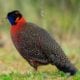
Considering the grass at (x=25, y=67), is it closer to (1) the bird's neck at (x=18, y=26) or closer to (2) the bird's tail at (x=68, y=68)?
(2) the bird's tail at (x=68, y=68)

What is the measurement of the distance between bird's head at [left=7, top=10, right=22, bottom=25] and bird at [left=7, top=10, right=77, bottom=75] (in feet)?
0.53

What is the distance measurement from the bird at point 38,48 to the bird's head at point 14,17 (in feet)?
0.53

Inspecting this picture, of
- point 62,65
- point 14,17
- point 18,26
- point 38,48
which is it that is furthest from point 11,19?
point 62,65

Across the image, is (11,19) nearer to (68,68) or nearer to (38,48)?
(38,48)

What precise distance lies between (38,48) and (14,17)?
3.22 ft

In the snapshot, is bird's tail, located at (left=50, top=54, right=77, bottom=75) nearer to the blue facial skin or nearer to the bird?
the bird

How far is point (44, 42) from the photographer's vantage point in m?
10.6

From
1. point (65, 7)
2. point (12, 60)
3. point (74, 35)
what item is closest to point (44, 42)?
point (12, 60)

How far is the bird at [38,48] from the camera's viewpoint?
34.3 ft

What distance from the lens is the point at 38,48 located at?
10.5m

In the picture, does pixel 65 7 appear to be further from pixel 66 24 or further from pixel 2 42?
pixel 2 42

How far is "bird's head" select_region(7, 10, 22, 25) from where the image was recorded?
1103 centimetres

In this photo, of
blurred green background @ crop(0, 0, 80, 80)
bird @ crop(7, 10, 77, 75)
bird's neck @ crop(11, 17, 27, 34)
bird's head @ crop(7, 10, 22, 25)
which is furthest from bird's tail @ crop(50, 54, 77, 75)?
blurred green background @ crop(0, 0, 80, 80)

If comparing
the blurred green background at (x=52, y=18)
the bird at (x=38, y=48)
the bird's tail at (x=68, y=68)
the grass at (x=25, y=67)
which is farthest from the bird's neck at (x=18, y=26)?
the blurred green background at (x=52, y=18)
